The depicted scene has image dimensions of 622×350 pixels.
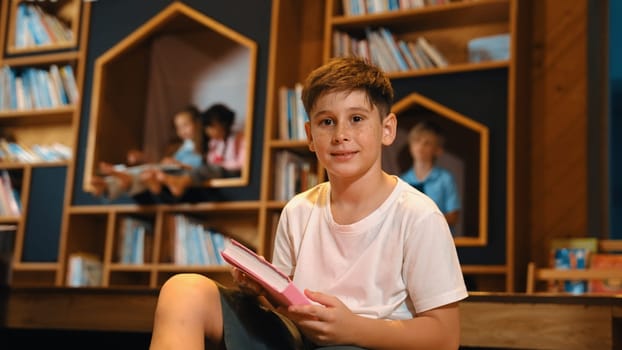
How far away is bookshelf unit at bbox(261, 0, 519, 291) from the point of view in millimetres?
3258

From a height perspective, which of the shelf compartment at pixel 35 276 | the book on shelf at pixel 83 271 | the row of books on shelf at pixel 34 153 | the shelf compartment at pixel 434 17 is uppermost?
the shelf compartment at pixel 434 17

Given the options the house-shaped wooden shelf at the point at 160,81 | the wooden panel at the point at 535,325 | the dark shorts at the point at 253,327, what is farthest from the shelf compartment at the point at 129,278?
the dark shorts at the point at 253,327

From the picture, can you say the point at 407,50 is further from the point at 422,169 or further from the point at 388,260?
the point at 388,260

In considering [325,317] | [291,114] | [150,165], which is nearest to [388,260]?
[325,317]

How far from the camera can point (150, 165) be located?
154 inches

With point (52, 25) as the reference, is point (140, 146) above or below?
below

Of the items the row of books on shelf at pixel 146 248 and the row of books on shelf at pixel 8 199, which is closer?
the row of books on shelf at pixel 146 248

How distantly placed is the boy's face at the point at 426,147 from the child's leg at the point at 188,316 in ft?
7.49

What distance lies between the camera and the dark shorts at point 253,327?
53.0 inches

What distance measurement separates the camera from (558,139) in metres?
3.47

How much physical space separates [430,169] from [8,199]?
7.74 ft

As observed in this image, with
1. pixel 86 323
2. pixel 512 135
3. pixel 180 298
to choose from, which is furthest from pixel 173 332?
pixel 512 135

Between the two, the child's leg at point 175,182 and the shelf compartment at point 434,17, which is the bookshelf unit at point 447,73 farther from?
the child's leg at point 175,182

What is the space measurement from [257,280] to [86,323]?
128 centimetres
